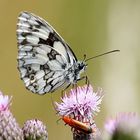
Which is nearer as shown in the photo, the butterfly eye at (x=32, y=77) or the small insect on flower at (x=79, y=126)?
the small insect on flower at (x=79, y=126)

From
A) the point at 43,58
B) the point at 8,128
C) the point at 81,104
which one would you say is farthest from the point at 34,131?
the point at 43,58

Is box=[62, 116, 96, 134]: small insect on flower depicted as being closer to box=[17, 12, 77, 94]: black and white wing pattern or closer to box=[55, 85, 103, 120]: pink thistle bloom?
box=[55, 85, 103, 120]: pink thistle bloom

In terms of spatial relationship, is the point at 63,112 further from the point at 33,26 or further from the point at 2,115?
the point at 33,26

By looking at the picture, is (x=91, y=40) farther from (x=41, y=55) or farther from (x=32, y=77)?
(x=32, y=77)

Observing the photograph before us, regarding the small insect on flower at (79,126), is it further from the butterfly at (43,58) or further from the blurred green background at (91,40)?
the blurred green background at (91,40)

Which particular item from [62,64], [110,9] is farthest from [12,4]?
[62,64]

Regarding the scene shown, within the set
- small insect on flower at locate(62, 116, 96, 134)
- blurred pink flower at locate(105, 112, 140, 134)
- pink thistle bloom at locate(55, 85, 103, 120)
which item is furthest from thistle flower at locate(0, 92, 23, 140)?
blurred pink flower at locate(105, 112, 140, 134)

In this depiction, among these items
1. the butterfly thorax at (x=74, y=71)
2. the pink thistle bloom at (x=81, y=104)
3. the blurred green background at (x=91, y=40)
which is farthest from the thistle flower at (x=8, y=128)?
the blurred green background at (x=91, y=40)
